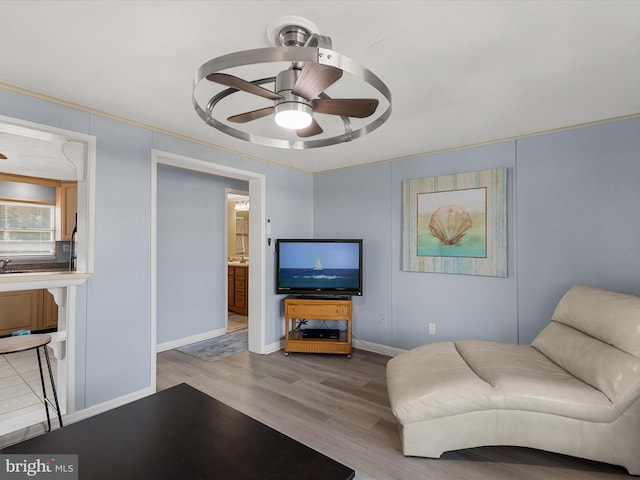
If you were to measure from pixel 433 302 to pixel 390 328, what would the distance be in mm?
643

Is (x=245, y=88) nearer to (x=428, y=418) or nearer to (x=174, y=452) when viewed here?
(x=174, y=452)

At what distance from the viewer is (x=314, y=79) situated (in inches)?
50.5

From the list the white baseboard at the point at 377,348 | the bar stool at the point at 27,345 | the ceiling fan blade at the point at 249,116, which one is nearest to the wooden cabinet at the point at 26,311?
the bar stool at the point at 27,345

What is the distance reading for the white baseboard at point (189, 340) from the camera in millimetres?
4211

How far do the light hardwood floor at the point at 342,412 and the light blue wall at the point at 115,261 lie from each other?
0.60 m

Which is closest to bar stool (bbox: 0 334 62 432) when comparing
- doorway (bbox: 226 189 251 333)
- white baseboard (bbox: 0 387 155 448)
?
white baseboard (bbox: 0 387 155 448)

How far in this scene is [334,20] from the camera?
158 cm

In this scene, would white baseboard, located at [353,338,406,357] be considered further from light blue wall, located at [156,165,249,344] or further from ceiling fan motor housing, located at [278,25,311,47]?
ceiling fan motor housing, located at [278,25,311,47]

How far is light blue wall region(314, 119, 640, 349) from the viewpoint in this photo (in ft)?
9.08

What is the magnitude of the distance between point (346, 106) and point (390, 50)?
0.52m

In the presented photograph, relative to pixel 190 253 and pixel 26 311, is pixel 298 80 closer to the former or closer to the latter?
pixel 190 253

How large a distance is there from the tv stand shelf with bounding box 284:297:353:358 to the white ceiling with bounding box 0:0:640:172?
2.22 meters

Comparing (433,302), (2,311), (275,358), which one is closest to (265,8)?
(433,302)

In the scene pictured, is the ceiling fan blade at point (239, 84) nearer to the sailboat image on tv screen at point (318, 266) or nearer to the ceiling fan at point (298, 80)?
the ceiling fan at point (298, 80)
